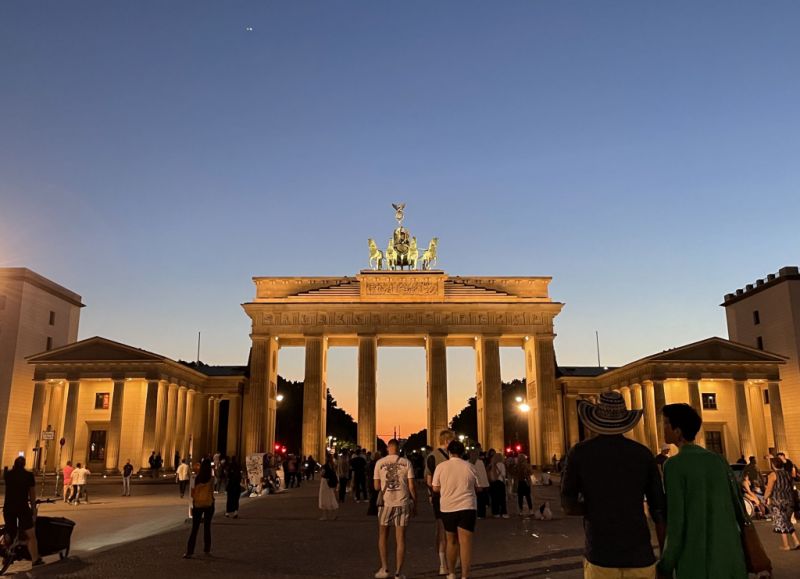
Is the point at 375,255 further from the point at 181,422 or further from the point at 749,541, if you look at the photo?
the point at 749,541

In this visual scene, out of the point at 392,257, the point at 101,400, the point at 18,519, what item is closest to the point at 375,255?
the point at 392,257

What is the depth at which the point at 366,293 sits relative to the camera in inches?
2461

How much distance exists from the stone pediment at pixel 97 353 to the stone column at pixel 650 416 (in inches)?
1543

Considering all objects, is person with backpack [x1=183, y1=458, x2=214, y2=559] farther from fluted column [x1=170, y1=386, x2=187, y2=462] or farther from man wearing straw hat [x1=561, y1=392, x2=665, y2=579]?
fluted column [x1=170, y1=386, x2=187, y2=462]

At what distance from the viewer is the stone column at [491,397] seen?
59.8m

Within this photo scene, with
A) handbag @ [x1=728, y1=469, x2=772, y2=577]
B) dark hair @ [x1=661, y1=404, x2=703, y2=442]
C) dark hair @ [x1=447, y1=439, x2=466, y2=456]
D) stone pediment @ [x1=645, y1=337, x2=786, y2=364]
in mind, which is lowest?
handbag @ [x1=728, y1=469, x2=772, y2=577]

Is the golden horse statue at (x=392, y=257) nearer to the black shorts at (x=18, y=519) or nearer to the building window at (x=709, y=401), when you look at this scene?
the building window at (x=709, y=401)

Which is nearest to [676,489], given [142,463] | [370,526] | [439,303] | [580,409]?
[580,409]

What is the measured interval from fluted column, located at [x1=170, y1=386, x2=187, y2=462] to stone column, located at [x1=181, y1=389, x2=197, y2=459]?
0.49 meters

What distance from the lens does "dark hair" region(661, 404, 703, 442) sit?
5.13 meters

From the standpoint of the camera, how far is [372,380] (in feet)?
198

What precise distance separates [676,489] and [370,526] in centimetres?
1529

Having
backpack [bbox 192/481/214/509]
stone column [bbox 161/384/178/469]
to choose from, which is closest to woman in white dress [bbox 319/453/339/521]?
backpack [bbox 192/481/214/509]

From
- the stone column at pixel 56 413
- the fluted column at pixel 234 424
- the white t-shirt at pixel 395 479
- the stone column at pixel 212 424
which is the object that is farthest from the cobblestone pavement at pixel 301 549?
the stone column at pixel 212 424
